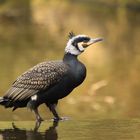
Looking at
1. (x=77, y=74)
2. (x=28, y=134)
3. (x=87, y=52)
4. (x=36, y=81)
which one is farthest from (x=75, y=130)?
(x=87, y=52)

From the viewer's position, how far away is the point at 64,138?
10.4 meters

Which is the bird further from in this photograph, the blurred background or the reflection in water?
the blurred background

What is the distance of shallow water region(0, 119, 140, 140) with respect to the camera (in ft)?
34.5

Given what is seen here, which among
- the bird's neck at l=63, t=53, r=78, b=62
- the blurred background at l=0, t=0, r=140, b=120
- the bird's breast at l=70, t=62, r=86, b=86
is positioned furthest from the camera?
the blurred background at l=0, t=0, r=140, b=120

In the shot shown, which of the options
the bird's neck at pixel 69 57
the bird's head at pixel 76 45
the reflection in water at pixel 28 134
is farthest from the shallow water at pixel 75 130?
the bird's head at pixel 76 45

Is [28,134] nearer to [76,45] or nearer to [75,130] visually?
[75,130]

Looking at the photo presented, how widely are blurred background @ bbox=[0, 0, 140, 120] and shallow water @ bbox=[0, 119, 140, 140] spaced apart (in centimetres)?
391

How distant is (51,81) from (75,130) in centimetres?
93

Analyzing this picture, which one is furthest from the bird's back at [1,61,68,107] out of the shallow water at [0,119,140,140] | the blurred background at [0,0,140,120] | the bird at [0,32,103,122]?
the blurred background at [0,0,140,120]

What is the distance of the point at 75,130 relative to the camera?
11234mm

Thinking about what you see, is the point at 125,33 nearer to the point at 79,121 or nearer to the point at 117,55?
the point at 117,55

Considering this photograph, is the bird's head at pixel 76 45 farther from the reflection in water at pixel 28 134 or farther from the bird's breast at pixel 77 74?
the reflection in water at pixel 28 134

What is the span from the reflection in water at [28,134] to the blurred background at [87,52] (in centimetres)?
456

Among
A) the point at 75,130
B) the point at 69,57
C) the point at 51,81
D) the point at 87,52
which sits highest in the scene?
the point at 69,57
